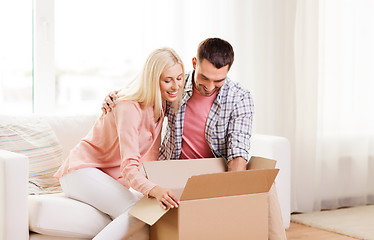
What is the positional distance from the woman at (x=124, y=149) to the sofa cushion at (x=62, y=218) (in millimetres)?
55

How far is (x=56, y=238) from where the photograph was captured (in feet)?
6.93

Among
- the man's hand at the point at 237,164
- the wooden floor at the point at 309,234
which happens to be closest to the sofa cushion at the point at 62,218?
the man's hand at the point at 237,164

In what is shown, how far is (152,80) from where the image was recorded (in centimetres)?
213

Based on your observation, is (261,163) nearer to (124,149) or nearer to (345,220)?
(124,149)

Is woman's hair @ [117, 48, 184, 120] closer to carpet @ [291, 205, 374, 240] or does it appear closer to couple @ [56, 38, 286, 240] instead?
couple @ [56, 38, 286, 240]

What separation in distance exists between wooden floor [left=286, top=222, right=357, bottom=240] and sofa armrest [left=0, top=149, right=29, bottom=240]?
1603 mm

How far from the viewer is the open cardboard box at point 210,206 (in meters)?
1.80

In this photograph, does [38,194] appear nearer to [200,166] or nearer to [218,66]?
[200,166]

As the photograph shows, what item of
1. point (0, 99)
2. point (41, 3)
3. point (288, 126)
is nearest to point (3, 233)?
point (0, 99)

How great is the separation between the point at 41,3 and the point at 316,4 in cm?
180

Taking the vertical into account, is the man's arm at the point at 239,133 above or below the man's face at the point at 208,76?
below

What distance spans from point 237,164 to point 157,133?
349 millimetres

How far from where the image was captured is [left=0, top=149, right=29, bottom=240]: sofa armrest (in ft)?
6.44

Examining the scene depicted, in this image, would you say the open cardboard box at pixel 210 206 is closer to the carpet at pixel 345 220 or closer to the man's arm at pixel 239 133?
the man's arm at pixel 239 133
